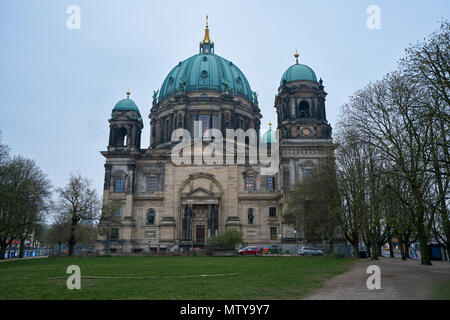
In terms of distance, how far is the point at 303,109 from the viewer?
53.5m

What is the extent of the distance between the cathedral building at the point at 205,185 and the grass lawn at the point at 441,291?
35.3 meters

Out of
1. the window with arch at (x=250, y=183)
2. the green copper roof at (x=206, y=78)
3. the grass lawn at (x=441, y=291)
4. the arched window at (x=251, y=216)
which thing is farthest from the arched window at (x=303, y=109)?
the grass lawn at (x=441, y=291)

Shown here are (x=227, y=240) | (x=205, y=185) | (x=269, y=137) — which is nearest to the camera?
(x=227, y=240)

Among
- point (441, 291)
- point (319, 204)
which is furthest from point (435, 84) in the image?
point (319, 204)

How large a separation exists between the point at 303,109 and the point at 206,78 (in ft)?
65.1

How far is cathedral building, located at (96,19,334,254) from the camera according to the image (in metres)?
50.6

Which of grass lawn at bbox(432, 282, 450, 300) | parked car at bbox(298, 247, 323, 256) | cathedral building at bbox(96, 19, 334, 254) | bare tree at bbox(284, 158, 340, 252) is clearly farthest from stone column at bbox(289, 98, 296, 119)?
grass lawn at bbox(432, 282, 450, 300)

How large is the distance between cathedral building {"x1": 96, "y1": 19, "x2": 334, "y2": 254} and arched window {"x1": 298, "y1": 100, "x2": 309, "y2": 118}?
0.46 feet

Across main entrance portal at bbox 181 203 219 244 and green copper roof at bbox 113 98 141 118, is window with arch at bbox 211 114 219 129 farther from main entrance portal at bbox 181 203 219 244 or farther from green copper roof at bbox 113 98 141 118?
main entrance portal at bbox 181 203 219 244

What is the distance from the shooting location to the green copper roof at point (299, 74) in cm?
5253

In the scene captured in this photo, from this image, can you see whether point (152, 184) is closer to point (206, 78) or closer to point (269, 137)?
point (206, 78)

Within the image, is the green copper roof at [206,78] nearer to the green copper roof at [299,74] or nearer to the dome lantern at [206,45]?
the dome lantern at [206,45]
